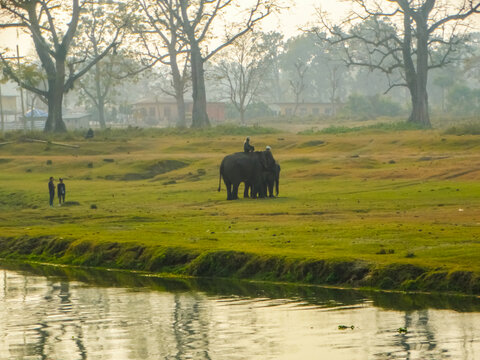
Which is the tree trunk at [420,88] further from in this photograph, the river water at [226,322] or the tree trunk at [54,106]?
the river water at [226,322]

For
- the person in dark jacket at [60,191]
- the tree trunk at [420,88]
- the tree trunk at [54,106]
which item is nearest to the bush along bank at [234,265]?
the person in dark jacket at [60,191]

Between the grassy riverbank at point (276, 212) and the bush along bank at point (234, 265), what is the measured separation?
1.2 inches

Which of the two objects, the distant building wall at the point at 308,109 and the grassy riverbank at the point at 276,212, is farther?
the distant building wall at the point at 308,109

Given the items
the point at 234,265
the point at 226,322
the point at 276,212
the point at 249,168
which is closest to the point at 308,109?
the point at 249,168

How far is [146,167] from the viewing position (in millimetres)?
52531

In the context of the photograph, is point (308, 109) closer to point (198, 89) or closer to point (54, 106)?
point (198, 89)

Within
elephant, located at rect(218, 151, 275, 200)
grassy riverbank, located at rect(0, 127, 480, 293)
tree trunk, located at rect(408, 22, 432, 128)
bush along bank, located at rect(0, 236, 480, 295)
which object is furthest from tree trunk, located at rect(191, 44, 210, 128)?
bush along bank, located at rect(0, 236, 480, 295)

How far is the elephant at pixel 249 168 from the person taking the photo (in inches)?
1395

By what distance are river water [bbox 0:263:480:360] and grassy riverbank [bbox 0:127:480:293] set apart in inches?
36.9

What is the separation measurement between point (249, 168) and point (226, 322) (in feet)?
65.5

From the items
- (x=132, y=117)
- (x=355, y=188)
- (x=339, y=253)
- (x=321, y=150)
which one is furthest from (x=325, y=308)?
(x=132, y=117)

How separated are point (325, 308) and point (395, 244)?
17.1 feet

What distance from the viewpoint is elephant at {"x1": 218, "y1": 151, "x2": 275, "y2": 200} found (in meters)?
35.4

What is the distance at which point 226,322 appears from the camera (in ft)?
52.0
